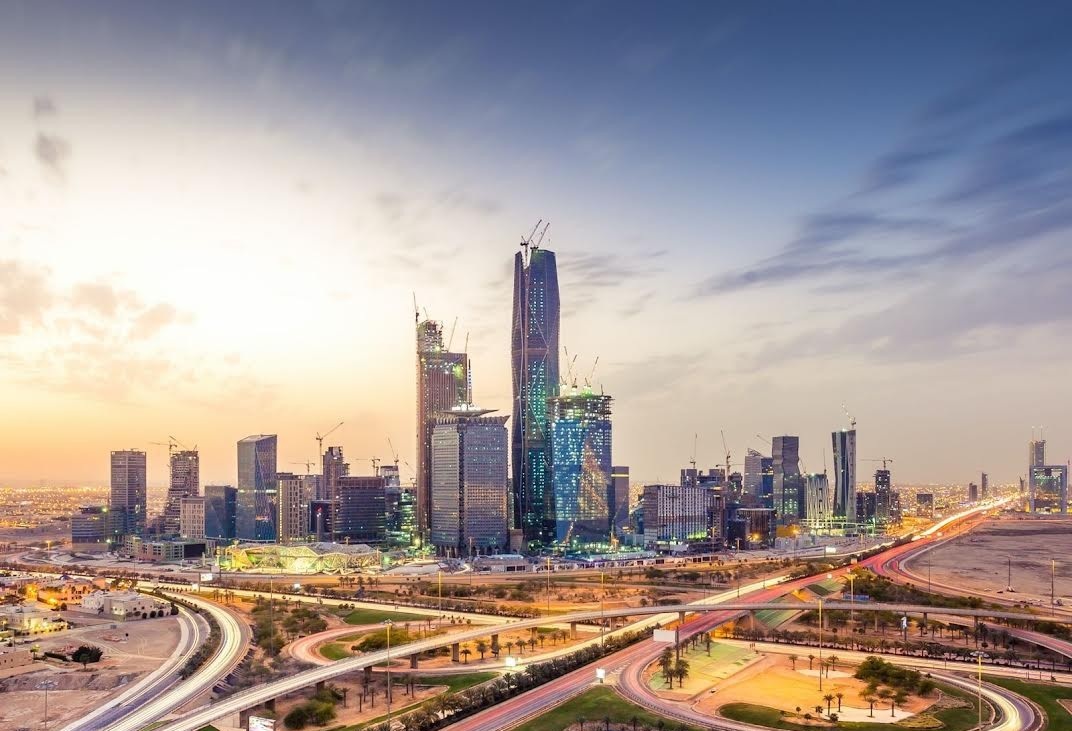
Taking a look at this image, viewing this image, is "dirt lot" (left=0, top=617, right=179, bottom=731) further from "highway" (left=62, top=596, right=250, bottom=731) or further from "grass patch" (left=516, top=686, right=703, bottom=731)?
"grass patch" (left=516, top=686, right=703, bottom=731)

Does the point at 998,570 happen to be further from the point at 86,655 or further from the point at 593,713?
the point at 86,655

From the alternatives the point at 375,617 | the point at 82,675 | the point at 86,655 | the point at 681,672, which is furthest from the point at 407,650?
the point at 375,617

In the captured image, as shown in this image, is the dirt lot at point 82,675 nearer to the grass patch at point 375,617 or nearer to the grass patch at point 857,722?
the grass patch at point 375,617

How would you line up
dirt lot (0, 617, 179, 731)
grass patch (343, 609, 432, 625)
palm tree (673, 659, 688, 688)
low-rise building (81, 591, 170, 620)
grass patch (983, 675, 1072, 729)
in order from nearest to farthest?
grass patch (983, 675, 1072, 729), dirt lot (0, 617, 179, 731), palm tree (673, 659, 688, 688), grass patch (343, 609, 432, 625), low-rise building (81, 591, 170, 620)

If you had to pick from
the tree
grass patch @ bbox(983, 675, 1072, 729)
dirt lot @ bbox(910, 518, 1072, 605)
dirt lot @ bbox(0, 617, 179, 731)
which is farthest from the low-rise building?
dirt lot @ bbox(910, 518, 1072, 605)

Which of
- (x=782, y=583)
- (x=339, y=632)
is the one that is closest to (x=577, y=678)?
(x=339, y=632)

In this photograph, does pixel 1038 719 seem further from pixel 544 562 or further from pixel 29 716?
pixel 544 562
